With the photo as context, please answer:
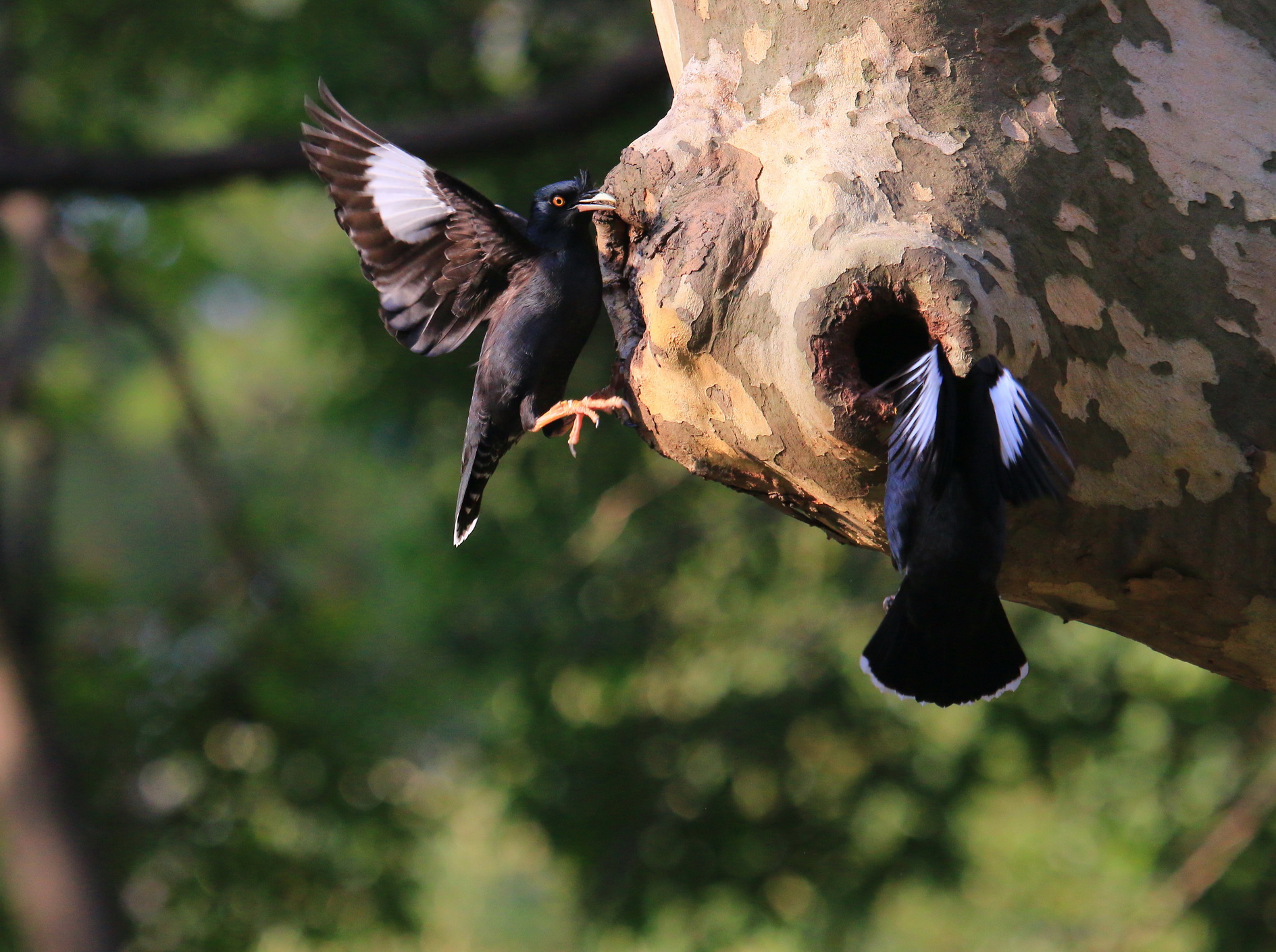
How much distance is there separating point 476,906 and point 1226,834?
844cm

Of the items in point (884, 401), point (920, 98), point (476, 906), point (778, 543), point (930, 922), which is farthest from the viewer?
point (476, 906)

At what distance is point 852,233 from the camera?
2207mm

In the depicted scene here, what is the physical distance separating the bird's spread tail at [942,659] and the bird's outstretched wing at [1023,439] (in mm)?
330

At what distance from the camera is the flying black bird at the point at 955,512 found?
1987mm

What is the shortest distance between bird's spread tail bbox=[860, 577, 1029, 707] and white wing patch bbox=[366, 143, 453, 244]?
172 cm

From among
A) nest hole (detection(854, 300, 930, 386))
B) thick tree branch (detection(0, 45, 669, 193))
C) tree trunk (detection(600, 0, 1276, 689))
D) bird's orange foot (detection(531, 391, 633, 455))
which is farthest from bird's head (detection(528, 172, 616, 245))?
thick tree branch (detection(0, 45, 669, 193))

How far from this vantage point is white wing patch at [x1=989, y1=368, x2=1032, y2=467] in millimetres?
1978

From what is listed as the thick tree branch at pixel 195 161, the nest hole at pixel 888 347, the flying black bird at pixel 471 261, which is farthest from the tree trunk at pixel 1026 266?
the thick tree branch at pixel 195 161

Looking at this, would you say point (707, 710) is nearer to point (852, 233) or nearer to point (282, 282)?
point (852, 233)

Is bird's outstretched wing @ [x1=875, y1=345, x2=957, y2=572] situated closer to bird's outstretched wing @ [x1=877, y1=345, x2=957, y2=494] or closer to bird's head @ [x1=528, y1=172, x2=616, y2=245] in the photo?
bird's outstretched wing @ [x1=877, y1=345, x2=957, y2=494]

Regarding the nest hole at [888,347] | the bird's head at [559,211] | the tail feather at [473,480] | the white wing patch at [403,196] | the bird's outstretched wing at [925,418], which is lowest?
the tail feather at [473,480]

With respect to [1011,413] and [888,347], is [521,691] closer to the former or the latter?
[888,347]

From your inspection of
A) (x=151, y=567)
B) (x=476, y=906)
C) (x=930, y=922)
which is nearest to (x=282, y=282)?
(x=151, y=567)

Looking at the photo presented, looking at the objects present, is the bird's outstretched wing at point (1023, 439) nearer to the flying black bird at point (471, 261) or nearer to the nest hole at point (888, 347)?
the nest hole at point (888, 347)
